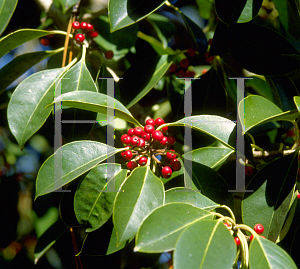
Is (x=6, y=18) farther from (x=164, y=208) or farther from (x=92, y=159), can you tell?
(x=164, y=208)

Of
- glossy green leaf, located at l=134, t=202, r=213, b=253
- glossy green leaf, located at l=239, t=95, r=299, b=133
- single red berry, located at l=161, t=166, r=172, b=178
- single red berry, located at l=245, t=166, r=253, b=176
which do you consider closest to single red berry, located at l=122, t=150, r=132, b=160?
single red berry, located at l=161, t=166, r=172, b=178

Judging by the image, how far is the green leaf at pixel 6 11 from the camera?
1.07 metres

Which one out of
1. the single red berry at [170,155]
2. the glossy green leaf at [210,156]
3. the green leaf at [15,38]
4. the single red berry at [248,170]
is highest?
the green leaf at [15,38]

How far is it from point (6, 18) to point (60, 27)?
0.34 m

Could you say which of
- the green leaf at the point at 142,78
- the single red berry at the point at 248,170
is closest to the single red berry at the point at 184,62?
the green leaf at the point at 142,78

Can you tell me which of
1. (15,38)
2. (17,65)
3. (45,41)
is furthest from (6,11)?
(45,41)

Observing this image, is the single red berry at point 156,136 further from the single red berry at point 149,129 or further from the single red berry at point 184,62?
the single red berry at point 184,62

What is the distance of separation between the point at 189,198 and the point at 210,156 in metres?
0.22

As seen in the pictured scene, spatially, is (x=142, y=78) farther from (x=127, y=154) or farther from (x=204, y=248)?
(x=204, y=248)

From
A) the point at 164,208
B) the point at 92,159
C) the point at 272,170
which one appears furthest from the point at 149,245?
the point at 272,170

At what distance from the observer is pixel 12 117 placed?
96cm

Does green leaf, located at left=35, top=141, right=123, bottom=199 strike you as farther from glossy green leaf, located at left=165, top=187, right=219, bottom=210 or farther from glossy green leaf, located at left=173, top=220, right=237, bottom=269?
glossy green leaf, located at left=173, top=220, right=237, bottom=269

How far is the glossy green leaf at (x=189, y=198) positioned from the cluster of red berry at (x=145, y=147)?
11 cm

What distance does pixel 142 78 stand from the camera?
118 centimetres
